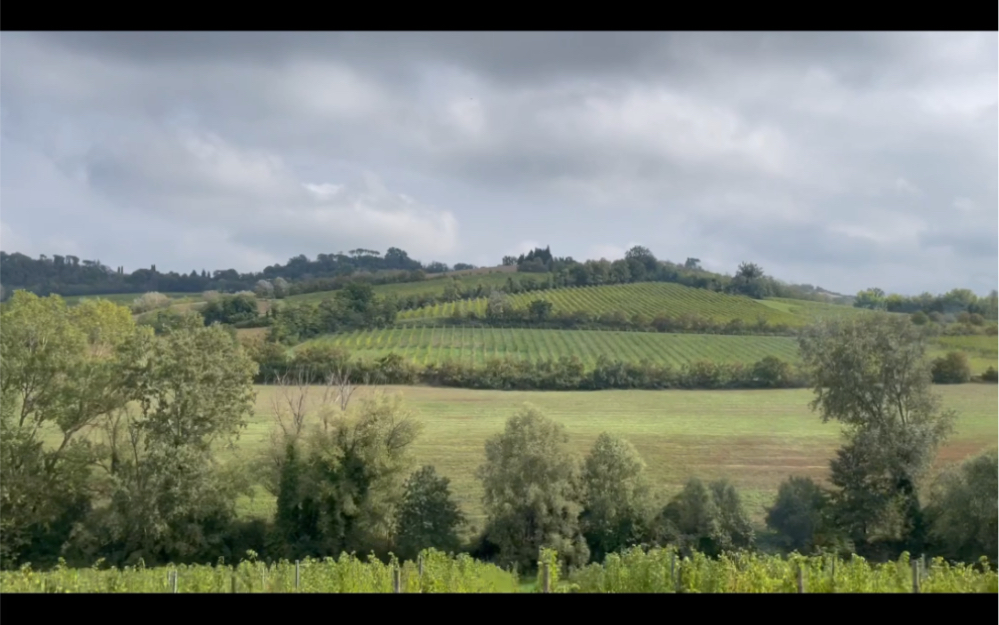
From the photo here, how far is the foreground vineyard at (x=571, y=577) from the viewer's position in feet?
15.3

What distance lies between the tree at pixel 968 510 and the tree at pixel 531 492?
2861 millimetres

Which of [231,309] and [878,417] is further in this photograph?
[231,309]

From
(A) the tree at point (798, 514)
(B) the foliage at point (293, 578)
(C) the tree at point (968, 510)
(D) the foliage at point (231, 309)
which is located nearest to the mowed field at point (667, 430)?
(A) the tree at point (798, 514)

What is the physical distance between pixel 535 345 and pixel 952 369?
136 inches

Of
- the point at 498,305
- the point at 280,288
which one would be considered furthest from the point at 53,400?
the point at 498,305

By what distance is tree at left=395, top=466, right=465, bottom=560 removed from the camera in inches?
249

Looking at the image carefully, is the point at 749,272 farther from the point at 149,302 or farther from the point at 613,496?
the point at 149,302

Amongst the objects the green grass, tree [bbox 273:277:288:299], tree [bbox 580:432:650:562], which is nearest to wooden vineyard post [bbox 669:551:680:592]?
tree [bbox 580:432:650:562]

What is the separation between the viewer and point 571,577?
5723 mm

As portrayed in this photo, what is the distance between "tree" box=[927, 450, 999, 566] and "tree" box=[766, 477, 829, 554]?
875 mm
